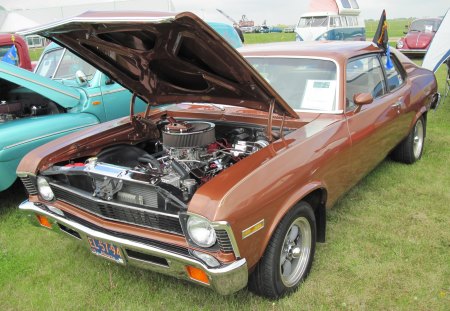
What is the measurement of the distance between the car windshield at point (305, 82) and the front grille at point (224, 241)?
1556mm

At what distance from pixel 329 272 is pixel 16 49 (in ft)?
17.4

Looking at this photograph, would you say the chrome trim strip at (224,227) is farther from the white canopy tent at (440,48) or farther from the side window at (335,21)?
the side window at (335,21)

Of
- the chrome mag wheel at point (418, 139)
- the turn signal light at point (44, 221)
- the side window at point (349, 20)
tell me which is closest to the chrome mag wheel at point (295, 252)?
the turn signal light at point (44, 221)

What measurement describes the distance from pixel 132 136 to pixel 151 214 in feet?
4.28

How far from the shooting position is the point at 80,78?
16.1 ft

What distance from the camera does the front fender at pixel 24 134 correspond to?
3781mm

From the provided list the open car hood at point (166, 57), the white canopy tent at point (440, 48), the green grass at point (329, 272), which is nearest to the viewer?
the open car hood at point (166, 57)

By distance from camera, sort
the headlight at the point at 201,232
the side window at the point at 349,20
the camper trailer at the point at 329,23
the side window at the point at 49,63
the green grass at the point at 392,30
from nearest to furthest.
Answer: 1. the headlight at the point at 201,232
2. the side window at the point at 49,63
3. the camper trailer at the point at 329,23
4. the side window at the point at 349,20
5. the green grass at the point at 392,30

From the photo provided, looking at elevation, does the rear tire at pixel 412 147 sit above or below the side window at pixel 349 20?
above

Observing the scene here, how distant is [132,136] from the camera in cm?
347

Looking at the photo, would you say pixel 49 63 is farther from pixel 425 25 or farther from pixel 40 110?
pixel 425 25

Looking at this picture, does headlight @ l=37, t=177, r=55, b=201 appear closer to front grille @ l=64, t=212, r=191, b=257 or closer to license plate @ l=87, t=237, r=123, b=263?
front grille @ l=64, t=212, r=191, b=257

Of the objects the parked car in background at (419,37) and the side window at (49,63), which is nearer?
the side window at (49,63)

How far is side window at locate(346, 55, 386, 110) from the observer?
3.41m
